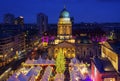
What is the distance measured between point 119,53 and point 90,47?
154 ft

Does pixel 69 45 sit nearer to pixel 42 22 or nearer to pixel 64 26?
pixel 64 26

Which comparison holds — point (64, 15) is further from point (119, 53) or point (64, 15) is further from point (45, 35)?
point (119, 53)

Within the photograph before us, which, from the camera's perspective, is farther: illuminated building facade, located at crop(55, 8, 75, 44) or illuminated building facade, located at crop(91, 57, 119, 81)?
illuminated building facade, located at crop(55, 8, 75, 44)

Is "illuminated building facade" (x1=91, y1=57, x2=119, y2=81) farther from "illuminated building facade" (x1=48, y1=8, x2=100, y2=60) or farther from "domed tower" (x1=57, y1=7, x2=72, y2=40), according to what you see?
"domed tower" (x1=57, y1=7, x2=72, y2=40)

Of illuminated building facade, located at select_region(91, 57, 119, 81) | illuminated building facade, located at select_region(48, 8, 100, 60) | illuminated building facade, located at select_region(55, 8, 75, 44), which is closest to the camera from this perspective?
illuminated building facade, located at select_region(91, 57, 119, 81)

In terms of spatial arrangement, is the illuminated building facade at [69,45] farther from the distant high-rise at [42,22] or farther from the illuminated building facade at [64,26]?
the distant high-rise at [42,22]

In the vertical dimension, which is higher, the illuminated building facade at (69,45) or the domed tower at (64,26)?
the domed tower at (64,26)

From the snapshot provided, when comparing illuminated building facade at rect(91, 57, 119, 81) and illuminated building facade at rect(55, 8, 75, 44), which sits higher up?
illuminated building facade at rect(55, 8, 75, 44)

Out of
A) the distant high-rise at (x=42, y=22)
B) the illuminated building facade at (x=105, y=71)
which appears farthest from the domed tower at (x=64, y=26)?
the distant high-rise at (x=42, y=22)

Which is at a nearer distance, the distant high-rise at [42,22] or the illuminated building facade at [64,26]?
the illuminated building facade at [64,26]

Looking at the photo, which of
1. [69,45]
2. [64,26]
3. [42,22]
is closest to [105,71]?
[69,45]

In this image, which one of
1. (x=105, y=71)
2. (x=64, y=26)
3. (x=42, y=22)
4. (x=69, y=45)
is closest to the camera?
(x=105, y=71)

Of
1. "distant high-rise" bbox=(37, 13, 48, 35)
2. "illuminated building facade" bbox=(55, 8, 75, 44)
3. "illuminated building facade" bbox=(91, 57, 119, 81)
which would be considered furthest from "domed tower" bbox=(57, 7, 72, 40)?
"distant high-rise" bbox=(37, 13, 48, 35)

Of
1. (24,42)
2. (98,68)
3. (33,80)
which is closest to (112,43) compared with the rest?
(98,68)
